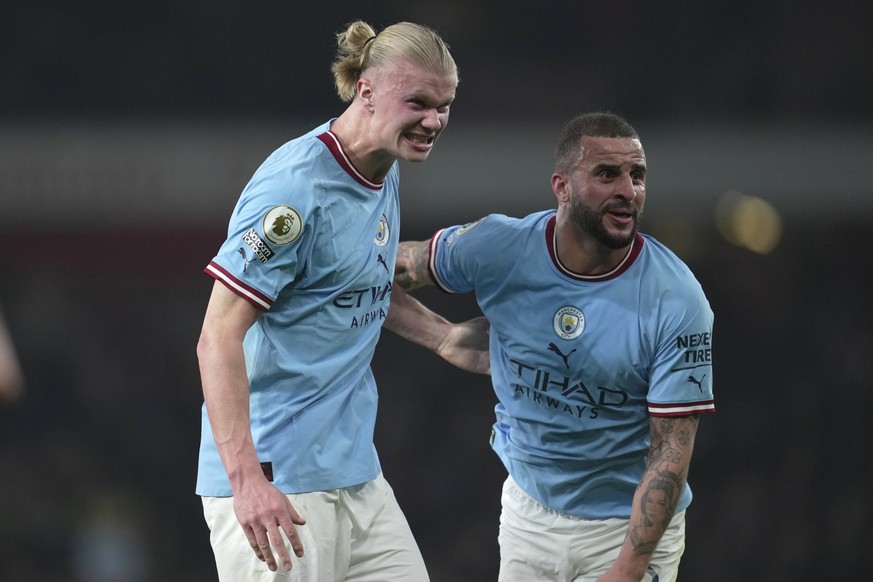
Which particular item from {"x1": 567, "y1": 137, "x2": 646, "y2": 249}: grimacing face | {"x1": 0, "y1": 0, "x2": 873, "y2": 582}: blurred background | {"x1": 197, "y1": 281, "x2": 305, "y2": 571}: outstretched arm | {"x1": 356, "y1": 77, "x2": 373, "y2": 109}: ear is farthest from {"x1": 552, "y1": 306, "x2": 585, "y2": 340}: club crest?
{"x1": 0, "y1": 0, "x2": 873, "y2": 582}: blurred background

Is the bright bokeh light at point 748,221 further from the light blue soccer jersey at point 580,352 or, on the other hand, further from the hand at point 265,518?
the hand at point 265,518

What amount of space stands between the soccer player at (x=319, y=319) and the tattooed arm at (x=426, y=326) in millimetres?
515

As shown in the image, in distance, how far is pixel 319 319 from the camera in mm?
2986

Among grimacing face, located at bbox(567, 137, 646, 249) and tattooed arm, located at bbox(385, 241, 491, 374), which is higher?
grimacing face, located at bbox(567, 137, 646, 249)

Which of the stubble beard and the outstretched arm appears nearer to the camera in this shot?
the outstretched arm

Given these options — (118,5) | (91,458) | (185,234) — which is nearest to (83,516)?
(91,458)

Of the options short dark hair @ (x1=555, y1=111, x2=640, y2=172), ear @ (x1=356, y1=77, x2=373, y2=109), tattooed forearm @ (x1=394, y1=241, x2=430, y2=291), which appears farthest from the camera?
tattooed forearm @ (x1=394, y1=241, x2=430, y2=291)

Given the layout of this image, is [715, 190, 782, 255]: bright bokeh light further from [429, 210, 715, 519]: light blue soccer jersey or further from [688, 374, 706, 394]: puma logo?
[688, 374, 706, 394]: puma logo

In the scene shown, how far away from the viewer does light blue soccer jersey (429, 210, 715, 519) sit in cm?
319

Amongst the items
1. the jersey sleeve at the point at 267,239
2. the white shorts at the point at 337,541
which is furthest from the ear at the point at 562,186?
the white shorts at the point at 337,541

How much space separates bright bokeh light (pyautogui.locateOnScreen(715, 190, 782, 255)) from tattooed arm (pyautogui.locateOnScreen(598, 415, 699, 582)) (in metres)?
6.84

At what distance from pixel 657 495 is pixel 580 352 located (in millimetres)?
420

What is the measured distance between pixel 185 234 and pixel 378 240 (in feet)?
21.4

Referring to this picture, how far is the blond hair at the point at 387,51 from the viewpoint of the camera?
3.03 m
